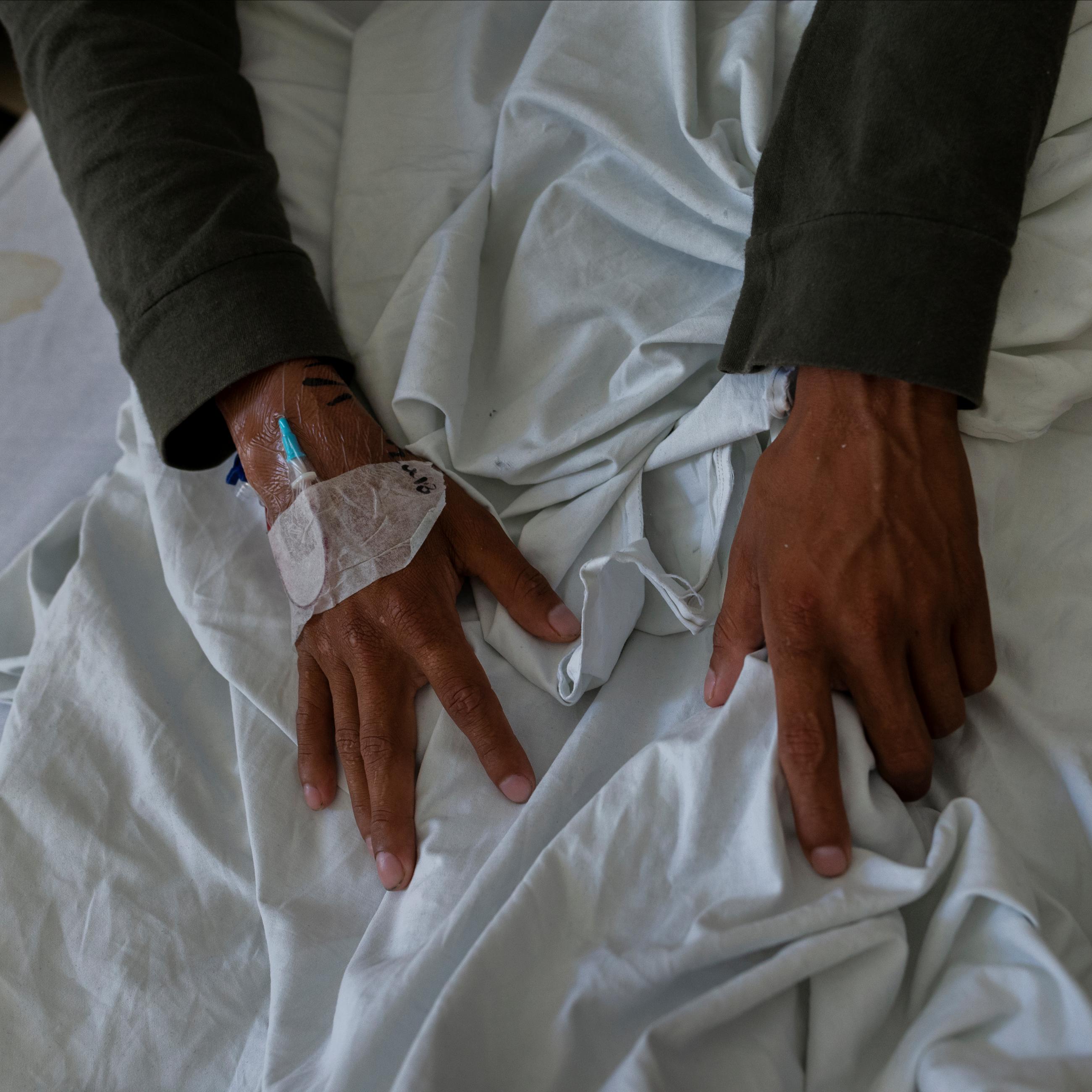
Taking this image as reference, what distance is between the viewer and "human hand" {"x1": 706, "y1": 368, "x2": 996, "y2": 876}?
0.65 metres

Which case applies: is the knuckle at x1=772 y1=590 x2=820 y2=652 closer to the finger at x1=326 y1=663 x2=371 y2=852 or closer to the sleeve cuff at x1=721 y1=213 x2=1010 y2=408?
the sleeve cuff at x1=721 y1=213 x2=1010 y2=408

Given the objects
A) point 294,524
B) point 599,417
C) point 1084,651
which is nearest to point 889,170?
point 599,417

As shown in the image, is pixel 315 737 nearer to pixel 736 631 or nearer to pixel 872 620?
pixel 736 631

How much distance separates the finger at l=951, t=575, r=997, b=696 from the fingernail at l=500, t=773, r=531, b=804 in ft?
1.22

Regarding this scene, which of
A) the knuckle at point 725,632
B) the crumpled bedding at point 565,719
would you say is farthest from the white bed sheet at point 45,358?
the knuckle at point 725,632

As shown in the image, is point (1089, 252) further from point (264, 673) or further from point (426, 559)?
point (264, 673)

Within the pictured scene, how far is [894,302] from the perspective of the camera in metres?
0.72

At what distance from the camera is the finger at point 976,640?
2.22 feet

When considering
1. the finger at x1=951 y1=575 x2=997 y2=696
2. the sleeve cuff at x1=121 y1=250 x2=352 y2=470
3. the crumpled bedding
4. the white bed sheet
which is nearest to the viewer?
the crumpled bedding

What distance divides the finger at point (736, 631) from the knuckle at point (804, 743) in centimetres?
8

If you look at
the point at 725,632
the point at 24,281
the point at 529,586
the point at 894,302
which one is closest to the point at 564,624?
the point at 529,586

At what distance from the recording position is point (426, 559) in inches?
33.2

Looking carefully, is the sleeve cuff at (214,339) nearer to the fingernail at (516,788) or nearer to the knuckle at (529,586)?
the knuckle at (529,586)

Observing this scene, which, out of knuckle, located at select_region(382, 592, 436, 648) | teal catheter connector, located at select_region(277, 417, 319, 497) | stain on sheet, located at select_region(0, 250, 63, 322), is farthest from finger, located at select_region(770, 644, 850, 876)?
stain on sheet, located at select_region(0, 250, 63, 322)
